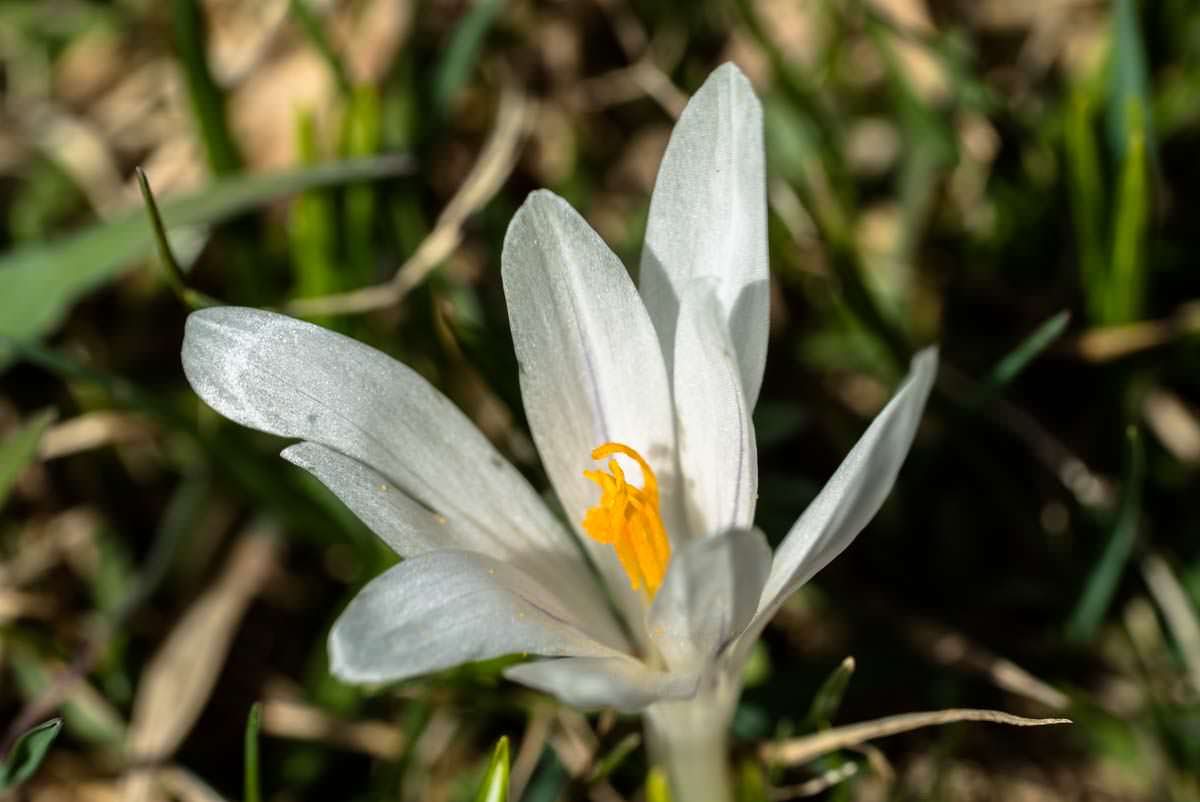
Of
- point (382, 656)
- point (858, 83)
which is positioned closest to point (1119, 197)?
point (858, 83)

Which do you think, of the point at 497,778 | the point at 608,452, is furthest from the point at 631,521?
→ the point at 497,778

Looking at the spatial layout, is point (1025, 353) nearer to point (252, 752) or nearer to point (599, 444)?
point (599, 444)

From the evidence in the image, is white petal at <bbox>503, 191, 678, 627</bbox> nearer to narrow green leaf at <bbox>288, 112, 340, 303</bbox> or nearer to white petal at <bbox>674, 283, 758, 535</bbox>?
white petal at <bbox>674, 283, 758, 535</bbox>

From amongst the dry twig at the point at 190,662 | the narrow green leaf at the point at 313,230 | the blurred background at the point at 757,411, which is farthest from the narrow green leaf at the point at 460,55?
the dry twig at the point at 190,662

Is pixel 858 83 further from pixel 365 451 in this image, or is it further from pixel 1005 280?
pixel 365 451

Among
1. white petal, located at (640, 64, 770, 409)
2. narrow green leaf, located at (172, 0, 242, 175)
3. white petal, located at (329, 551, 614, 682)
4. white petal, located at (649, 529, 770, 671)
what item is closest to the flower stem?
white petal, located at (649, 529, 770, 671)

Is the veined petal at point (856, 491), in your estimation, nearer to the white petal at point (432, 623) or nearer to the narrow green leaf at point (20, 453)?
the white petal at point (432, 623)

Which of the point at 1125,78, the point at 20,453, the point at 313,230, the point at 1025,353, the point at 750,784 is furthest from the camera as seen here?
the point at 313,230
